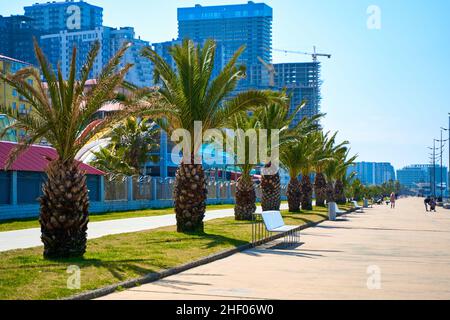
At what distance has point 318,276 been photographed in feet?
40.5

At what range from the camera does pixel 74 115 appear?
44.5ft

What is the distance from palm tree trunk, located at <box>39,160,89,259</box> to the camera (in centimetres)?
1336

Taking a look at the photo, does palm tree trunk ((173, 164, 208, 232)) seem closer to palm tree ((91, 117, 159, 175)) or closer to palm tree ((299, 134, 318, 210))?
palm tree ((299, 134, 318, 210))

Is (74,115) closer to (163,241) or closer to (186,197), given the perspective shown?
(163,241)

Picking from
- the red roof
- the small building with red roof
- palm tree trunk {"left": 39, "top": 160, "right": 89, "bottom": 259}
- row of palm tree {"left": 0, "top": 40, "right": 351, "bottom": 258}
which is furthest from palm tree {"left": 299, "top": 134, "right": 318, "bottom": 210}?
palm tree trunk {"left": 39, "top": 160, "right": 89, "bottom": 259}

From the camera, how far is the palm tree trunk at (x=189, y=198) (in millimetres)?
20953

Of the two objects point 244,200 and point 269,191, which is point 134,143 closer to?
point 269,191

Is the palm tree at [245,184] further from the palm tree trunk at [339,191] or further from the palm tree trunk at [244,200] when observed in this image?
the palm tree trunk at [339,191]

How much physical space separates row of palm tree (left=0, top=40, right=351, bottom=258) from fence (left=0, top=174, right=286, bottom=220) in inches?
339

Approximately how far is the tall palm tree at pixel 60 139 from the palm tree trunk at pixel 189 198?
23.9 feet

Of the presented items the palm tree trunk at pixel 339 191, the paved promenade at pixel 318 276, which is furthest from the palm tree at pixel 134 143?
the paved promenade at pixel 318 276
